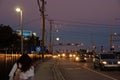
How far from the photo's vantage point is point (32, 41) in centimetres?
14112

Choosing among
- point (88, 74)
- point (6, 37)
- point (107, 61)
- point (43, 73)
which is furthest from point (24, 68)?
point (6, 37)

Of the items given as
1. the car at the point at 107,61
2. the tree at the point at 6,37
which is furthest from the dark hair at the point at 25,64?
the tree at the point at 6,37

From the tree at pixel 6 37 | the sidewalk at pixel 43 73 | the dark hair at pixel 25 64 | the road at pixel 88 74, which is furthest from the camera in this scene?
the tree at pixel 6 37

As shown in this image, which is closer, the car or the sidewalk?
the sidewalk

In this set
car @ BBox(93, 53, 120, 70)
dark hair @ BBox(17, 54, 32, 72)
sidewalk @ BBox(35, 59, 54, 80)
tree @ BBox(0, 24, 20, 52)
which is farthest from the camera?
tree @ BBox(0, 24, 20, 52)

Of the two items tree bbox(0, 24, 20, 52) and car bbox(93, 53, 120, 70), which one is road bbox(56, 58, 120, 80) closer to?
car bbox(93, 53, 120, 70)

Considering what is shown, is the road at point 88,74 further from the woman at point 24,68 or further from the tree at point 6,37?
the tree at point 6,37

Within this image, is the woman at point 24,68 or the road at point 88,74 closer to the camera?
the woman at point 24,68

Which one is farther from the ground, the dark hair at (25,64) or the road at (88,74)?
the dark hair at (25,64)

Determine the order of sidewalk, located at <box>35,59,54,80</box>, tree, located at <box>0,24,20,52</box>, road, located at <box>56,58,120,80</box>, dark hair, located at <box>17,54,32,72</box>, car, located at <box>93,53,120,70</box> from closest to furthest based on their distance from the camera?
1. dark hair, located at <box>17,54,32,72</box>
2. sidewalk, located at <box>35,59,54,80</box>
3. road, located at <box>56,58,120,80</box>
4. car, located at <box>93,53,120,70</box>
5. tree, located at <box>0,24,20,52</box>

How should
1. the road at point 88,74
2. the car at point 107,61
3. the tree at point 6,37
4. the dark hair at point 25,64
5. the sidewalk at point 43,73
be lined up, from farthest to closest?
the tree at point 6,37 < the car at point 107,61 < the road at point 88,74 < the sidewalk at point 43,73 < the dark hair at point 25,64

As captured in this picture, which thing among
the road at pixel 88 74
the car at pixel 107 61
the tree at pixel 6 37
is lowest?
the road at pixel 88 74

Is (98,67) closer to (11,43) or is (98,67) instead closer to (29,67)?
(29,67)

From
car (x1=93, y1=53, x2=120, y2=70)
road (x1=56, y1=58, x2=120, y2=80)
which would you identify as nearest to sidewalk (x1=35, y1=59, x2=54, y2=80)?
road (x1=56, y1=58, x2=120, y2=80)
